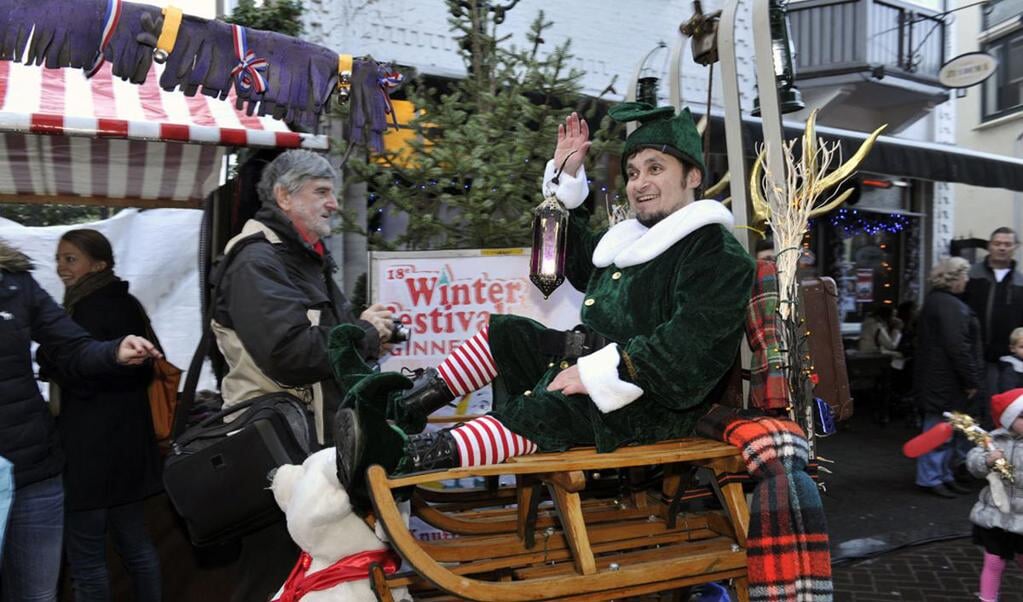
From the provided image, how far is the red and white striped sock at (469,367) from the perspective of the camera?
103 inches

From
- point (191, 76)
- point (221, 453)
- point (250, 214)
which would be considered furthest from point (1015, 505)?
point (191, 76)

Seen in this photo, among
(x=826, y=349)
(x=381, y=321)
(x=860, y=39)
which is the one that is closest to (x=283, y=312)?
(x=381, y=321)

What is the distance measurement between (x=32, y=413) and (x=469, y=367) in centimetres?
155

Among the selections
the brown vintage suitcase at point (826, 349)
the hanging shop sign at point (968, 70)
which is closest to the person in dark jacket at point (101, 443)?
the brown vintage suitcase at point (826, 349)

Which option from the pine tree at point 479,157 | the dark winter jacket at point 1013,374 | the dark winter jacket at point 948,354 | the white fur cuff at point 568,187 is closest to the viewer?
the white fur cuff at point 568,187

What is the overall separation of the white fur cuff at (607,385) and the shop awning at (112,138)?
6.27 feet

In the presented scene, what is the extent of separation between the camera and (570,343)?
103 inches

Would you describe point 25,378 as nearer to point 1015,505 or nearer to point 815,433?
point 815,433

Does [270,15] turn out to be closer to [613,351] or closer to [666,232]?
[666,232]

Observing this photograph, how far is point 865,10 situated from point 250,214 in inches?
367

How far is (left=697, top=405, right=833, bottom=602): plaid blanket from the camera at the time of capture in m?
2.23

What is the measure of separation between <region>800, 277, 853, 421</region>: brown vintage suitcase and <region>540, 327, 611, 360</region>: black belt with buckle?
0.82 m

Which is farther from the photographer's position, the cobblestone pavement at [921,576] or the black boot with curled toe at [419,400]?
the cobblestone pavement at [921,576]

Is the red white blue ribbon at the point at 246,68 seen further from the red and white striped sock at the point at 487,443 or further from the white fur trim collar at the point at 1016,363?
the white fur trim collar at the point at 1016,363
